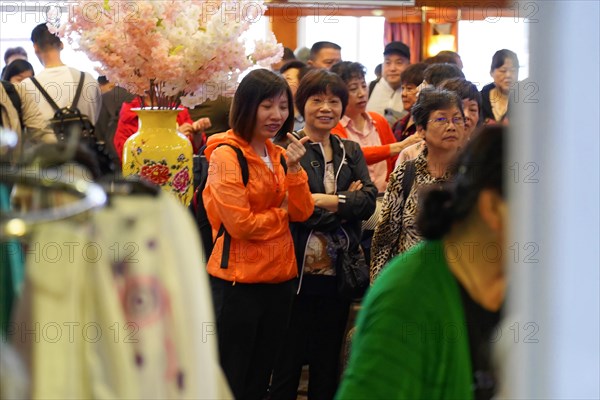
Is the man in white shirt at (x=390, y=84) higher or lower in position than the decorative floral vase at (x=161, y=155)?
higher

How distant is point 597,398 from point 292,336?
8.95 ft

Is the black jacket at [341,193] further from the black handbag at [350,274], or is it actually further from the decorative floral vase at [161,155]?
the decorative floral vase at [161,155]

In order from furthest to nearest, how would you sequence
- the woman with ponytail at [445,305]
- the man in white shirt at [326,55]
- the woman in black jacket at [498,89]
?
1. the man in white shirt at [326,55]
2. the woman in black jacket at [498,89]
3. the woman with ponytail at [445,305]

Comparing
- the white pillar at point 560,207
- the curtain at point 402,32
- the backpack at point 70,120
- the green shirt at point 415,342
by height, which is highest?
the curtain at point 402,32

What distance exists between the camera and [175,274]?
4.71 feet

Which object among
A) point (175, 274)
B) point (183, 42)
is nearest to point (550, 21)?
point (175, 274)

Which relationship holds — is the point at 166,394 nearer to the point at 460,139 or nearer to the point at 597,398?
the point at 597,398

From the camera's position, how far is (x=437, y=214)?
1673mm

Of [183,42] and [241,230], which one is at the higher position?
[183,42]

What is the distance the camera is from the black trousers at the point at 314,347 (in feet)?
12.0

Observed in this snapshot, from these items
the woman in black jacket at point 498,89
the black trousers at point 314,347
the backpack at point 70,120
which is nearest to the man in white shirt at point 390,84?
the woman in black jacket at point 498,89

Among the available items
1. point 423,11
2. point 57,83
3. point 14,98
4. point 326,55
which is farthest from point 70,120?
point 423,11

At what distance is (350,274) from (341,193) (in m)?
0.30

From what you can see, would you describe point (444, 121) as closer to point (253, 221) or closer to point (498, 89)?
point (253, 221)
